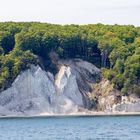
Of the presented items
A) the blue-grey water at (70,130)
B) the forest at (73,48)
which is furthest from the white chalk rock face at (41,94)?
the blue-grey water at (70,130)

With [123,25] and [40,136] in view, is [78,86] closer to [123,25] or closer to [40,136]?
[123,25]

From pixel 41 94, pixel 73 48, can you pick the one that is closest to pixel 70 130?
pixel 41 94

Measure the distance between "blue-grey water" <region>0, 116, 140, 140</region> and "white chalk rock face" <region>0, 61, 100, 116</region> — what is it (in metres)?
15.4

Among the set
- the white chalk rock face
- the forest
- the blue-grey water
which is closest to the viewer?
the blue-grey water

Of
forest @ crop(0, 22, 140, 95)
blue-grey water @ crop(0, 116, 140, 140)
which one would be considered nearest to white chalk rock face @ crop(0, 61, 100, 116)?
forest @ crop(0, 22, 140, 95)

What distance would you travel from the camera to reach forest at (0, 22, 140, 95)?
14150 cm

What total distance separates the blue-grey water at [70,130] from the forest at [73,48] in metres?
22.8

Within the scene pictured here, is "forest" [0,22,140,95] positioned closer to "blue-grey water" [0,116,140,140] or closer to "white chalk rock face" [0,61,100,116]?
"white chalk rock face" [0,61,100,116]

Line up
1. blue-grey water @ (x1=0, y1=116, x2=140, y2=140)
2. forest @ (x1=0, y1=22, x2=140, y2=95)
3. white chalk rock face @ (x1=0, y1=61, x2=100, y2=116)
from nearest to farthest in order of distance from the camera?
blue-grey water @ (x1=0, y1=116, x2=140, y2=140) < white chalk rock face @ (x1=0, y1=61, x2=100, y2=116) < forest @ (x1=0, y1=22, x2=140, y2=95)

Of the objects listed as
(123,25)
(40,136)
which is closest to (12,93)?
(123,25)

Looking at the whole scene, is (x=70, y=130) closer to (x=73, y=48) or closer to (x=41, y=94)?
(x=41, y=94)

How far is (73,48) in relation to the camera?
5955 inches

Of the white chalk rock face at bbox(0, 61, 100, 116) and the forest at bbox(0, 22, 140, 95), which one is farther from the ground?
the forest at bbox(0, 22, 140, 95)

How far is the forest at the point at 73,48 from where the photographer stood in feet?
464
